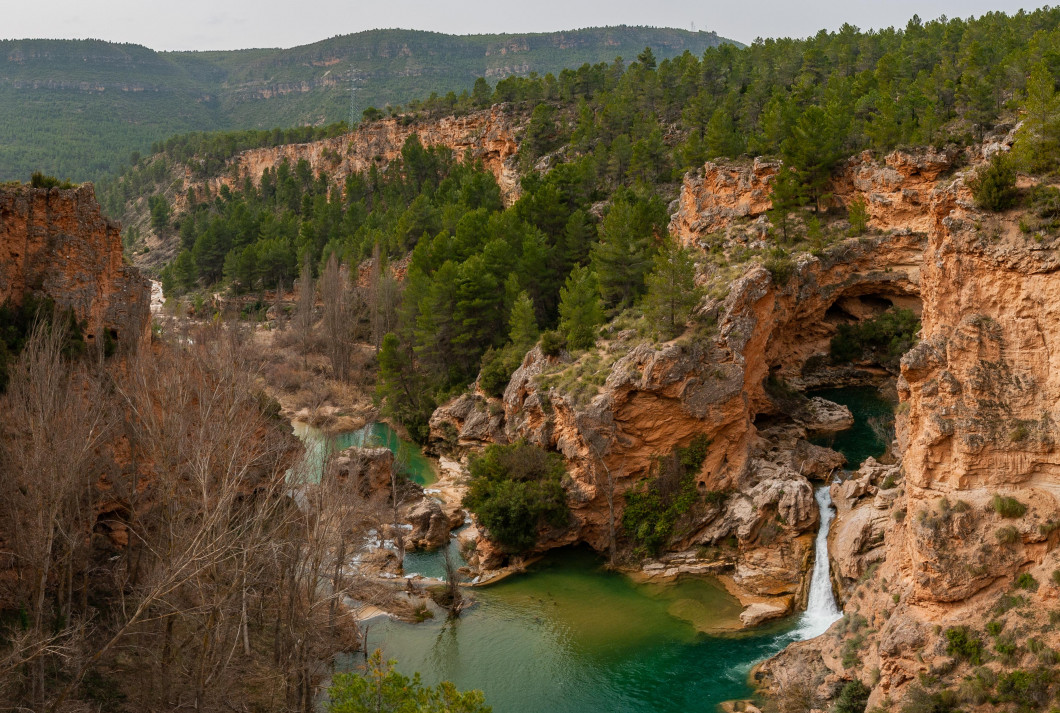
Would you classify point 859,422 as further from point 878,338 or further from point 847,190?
point 847,190

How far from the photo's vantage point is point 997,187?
806 inches

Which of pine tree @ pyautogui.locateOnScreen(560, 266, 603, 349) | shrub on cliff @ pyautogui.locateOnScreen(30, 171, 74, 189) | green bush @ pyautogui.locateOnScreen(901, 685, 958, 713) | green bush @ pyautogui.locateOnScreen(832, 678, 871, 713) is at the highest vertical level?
shrub on cliff @ pyautogui.locateOnScreen(30, 171, 74, 189)

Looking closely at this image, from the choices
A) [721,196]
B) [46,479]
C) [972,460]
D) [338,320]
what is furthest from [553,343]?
[338,320]

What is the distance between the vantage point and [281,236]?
84.2 m

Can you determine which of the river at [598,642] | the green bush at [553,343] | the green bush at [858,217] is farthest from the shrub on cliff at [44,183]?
the green bush at [858,217]

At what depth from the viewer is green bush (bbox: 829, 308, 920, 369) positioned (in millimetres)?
46312

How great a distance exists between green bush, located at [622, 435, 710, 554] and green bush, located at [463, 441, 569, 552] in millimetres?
3080

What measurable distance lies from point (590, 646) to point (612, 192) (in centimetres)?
3981

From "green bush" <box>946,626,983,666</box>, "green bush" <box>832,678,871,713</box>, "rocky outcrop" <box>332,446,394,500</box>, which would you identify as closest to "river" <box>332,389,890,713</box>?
"green bush" <box>832,678,871,713</box>

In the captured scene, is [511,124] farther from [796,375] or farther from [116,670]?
[116,670]

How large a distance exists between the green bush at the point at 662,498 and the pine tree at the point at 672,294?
5.32 meters

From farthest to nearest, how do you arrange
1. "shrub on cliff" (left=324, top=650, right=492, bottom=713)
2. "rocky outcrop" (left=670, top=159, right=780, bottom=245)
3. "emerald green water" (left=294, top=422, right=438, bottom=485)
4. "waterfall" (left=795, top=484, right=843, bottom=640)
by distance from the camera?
"rocky outcrop" (left=670, top=159, right=780, bottom=245), "emerald green water" (left=294, top=422, right=438, bottom=485), "waterfall" (left=795, top=484, right=843, bottom=640), "shrub on cliff" (left=324, top=650, right=492, bottom=713)

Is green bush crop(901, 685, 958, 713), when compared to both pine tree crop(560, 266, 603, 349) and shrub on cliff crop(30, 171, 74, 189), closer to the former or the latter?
pine tree crop(560, 266, 603, 349)

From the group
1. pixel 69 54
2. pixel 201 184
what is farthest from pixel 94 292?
pixel 69 54
